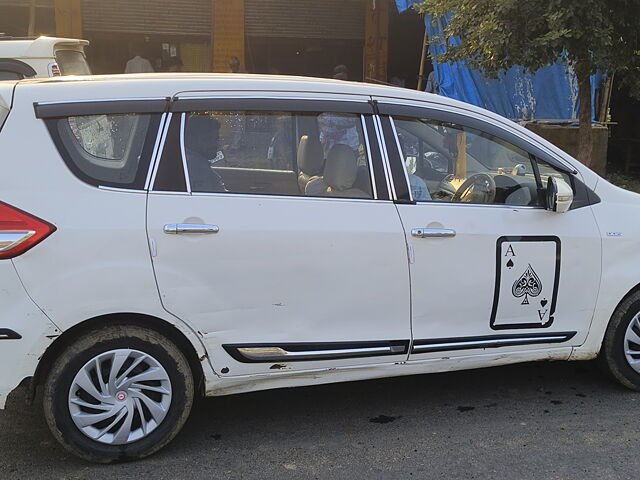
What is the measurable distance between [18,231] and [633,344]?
344 centimetres

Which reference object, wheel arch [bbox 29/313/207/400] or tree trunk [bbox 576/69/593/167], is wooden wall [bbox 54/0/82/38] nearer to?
tree trunk [bbox 576/69/593/167]

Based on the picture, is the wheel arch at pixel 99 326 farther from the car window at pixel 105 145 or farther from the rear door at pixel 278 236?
the car window at pixel 105 145

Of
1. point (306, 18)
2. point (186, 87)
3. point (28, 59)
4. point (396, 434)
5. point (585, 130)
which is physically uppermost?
point (306, 18)

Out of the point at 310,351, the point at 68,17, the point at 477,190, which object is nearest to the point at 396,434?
the point at 310,351

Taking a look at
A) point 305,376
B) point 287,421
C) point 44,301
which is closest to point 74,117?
point 44,301

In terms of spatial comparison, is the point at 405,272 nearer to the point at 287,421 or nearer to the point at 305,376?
the point at 305,376

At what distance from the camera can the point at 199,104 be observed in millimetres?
3105

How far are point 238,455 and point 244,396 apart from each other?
0.71 m

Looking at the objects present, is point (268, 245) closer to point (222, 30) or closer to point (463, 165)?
point (463, 165)

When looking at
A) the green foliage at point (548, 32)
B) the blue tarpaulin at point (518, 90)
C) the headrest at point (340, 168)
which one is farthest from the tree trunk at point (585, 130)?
the headrest at point (340, 168)

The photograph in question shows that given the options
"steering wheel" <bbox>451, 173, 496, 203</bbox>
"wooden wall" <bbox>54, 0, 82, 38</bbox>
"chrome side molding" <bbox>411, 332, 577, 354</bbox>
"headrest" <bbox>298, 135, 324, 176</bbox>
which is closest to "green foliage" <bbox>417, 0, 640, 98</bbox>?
"steering wheel" <bbox>451, 173, 496, 203</bbox>

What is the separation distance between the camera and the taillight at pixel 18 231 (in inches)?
108

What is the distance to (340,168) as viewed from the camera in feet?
11.1

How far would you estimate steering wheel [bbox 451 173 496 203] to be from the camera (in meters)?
3.53
